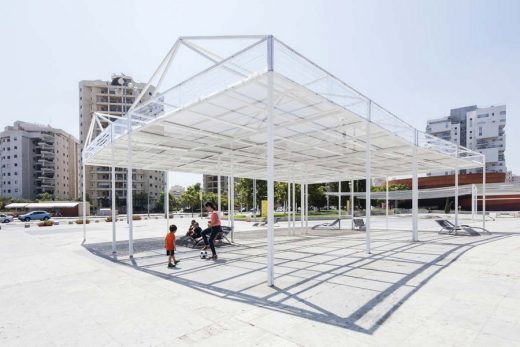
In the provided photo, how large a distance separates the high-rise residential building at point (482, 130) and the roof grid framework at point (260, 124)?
86.8 meters

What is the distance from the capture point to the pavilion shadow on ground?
4.95 m

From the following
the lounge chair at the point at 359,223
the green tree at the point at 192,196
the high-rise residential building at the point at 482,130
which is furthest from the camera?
the high-rise residential building at the point at 482,130

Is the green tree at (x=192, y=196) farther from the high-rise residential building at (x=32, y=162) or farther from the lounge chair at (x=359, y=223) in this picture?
the lounge chair at (x=359, y=223)

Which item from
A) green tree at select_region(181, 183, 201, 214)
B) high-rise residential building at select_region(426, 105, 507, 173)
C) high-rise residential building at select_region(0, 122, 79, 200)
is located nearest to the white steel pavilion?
green tree at select_region(181, 183, 201, 214)

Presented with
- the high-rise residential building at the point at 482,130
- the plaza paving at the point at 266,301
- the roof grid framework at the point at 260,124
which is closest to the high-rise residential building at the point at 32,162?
the roof grid framework at the point at 260,124

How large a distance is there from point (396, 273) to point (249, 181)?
43.8 m

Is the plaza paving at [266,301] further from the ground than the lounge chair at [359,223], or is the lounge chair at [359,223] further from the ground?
the plaza paving at [266,301]

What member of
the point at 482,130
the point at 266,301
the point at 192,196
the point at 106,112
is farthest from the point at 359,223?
the point at 482,130

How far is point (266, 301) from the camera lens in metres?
5.32

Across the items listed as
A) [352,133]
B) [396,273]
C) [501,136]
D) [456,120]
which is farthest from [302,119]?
[456,120]

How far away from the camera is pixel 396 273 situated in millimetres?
7312

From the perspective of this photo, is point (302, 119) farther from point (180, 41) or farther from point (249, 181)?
point (249, 181)

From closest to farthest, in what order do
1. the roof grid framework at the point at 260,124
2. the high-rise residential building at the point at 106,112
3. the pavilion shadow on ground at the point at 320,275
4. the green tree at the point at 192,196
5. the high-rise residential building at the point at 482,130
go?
the pavilion shadow on ground at the point at 320,275 → the roof grid framework at the point at 260,124 → the green tree at the point at 192,196 → the high-rise residential building at the point at 106,112 → the high-rise residential building at the point at 482,130

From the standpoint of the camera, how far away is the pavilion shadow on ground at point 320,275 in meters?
4.95
